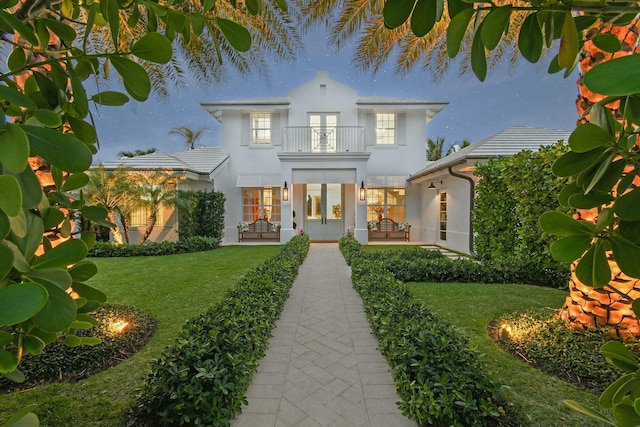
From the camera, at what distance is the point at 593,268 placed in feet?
2.27

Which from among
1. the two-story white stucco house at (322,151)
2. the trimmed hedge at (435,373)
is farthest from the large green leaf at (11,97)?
the two-story white stucco house at (322,151)

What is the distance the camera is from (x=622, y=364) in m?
0.65

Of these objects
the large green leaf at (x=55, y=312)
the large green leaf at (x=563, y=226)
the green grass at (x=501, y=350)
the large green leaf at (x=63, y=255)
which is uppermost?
the large green leaf at (x=563, y=226)

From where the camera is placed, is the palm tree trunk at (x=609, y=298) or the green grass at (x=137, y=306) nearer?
the green grass at (x=137, y=306)

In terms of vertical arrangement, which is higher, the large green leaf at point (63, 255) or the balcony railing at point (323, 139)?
the balcony railing at point (323, 139)

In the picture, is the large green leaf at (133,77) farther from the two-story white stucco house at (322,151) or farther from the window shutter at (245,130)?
the window shutter at (245,130)

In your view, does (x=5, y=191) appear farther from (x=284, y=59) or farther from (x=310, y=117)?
(x=310, y=117)

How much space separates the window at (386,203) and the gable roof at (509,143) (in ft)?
9.51

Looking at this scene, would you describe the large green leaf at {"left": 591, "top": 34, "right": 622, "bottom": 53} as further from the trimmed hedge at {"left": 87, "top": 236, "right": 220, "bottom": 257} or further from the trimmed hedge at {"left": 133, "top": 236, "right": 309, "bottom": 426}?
the trimmed hedge at {"left": 87, "top": 236, "right": 220, "bottom": 257}

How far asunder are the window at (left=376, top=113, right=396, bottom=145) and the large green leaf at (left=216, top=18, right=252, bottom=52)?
16.4 meters

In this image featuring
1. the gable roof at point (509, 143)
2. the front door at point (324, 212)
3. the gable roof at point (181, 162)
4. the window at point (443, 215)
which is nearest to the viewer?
the gable roof at point (509, 143)

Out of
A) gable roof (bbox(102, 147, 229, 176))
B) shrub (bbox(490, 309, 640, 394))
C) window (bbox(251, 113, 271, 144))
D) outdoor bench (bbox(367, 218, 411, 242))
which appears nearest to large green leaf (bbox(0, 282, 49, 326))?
shrub (bbox(490, 309, 640, 394))

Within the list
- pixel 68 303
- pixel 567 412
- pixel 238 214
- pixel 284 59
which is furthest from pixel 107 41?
pixel 238 214

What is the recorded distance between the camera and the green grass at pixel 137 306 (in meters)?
2.60
